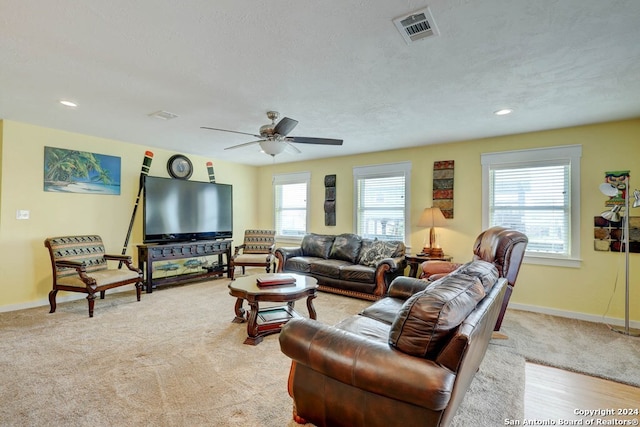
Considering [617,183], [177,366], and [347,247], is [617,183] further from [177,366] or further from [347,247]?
[177,366]

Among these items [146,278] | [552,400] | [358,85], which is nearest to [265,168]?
[146,278]

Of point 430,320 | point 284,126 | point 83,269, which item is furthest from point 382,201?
point 83,269

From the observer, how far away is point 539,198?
406cm

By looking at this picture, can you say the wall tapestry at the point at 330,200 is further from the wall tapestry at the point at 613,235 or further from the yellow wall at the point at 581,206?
the wall tapestry at the point at 613,235

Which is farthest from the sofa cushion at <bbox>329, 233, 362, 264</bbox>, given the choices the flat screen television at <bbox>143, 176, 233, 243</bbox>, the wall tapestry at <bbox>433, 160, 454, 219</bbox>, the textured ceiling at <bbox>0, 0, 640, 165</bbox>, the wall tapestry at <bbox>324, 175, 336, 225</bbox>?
the flat screen television at <bbox>143, 176, 233, 243</bbox>

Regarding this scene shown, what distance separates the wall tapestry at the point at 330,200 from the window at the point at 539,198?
8.58ft

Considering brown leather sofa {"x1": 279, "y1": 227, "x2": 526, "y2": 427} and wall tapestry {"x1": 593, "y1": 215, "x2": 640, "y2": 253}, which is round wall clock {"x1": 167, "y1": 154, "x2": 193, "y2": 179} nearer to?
brown leather sofa {"x1": 279, "y1": 227, "x2": 526, "y2": 427}

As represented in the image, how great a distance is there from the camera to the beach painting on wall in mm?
4211

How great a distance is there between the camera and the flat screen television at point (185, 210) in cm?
498

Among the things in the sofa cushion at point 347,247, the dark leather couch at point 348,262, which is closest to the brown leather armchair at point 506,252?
the dark leather couch at point 348,262

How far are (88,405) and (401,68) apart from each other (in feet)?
10.6

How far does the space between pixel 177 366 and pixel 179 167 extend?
414 cm

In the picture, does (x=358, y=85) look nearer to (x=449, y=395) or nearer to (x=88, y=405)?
(x=449, y=395)

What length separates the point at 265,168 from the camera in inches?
283
